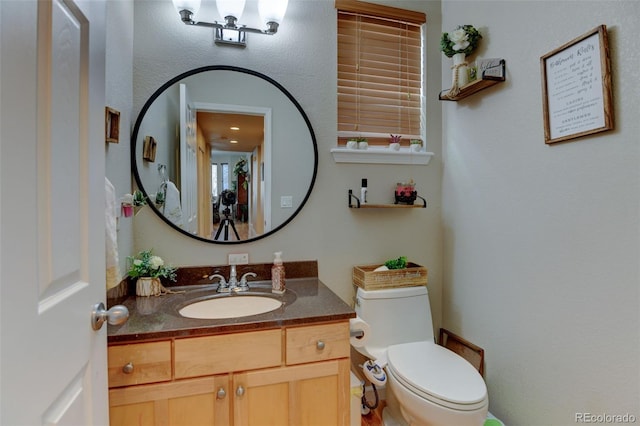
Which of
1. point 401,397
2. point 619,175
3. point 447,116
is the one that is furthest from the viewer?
point 447,116

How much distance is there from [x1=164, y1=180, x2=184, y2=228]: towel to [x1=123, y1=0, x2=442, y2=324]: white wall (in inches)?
2.5

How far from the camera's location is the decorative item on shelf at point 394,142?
1926 mm

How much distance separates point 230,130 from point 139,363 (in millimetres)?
1140

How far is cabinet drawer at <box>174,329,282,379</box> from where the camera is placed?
110 cm

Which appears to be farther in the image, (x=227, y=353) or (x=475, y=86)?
(x=475, y=86)


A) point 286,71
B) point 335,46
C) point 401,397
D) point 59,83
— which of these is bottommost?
point 401,397

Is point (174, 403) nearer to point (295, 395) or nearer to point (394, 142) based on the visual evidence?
point (295, 395)

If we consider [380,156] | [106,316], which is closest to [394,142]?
[380,156]

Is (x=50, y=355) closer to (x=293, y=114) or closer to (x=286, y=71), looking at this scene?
(x=293, y=114)

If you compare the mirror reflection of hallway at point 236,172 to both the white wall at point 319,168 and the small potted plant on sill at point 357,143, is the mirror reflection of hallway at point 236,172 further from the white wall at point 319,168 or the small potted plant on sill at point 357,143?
the small potted plant on sill at point 357,143

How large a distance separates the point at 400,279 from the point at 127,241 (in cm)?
140

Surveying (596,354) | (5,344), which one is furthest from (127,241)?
(596,354)

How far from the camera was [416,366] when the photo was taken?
58.7 inches

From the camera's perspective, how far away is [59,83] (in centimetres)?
63
